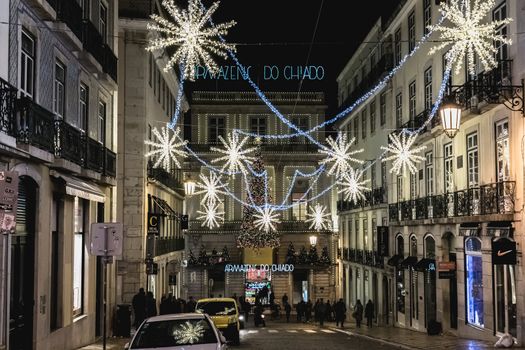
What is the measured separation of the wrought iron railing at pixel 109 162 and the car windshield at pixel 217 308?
4.92m

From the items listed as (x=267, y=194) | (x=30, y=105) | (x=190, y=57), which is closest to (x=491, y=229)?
(x=190, y=57)

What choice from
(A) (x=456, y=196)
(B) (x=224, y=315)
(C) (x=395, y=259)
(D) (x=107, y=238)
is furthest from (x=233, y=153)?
(D) (x=107, y=238)

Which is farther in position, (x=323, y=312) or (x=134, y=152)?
(x=323, y=312)

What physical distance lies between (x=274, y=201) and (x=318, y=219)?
4.60m

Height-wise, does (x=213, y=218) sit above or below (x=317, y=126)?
below

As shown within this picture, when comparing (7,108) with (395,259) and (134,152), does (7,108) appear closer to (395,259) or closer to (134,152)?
(134,152)

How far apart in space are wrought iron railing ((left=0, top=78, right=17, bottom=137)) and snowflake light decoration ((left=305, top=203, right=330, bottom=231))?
39.4 metres

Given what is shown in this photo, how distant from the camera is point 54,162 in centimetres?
1619

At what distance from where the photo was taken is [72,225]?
19.0 meters

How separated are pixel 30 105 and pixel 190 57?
3.49 metres

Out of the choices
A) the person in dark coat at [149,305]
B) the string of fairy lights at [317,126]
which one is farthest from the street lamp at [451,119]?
the person in dark coat at [149,305]

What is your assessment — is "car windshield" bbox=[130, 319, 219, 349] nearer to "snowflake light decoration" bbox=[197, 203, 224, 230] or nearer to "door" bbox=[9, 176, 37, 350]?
"door" bbox=[9, 176, 37, 350]

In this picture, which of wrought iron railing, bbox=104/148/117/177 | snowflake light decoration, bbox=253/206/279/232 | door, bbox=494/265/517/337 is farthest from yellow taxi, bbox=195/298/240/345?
snowflake light decoration, bbox=253/206/279/232

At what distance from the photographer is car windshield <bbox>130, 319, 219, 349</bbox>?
457 inches
